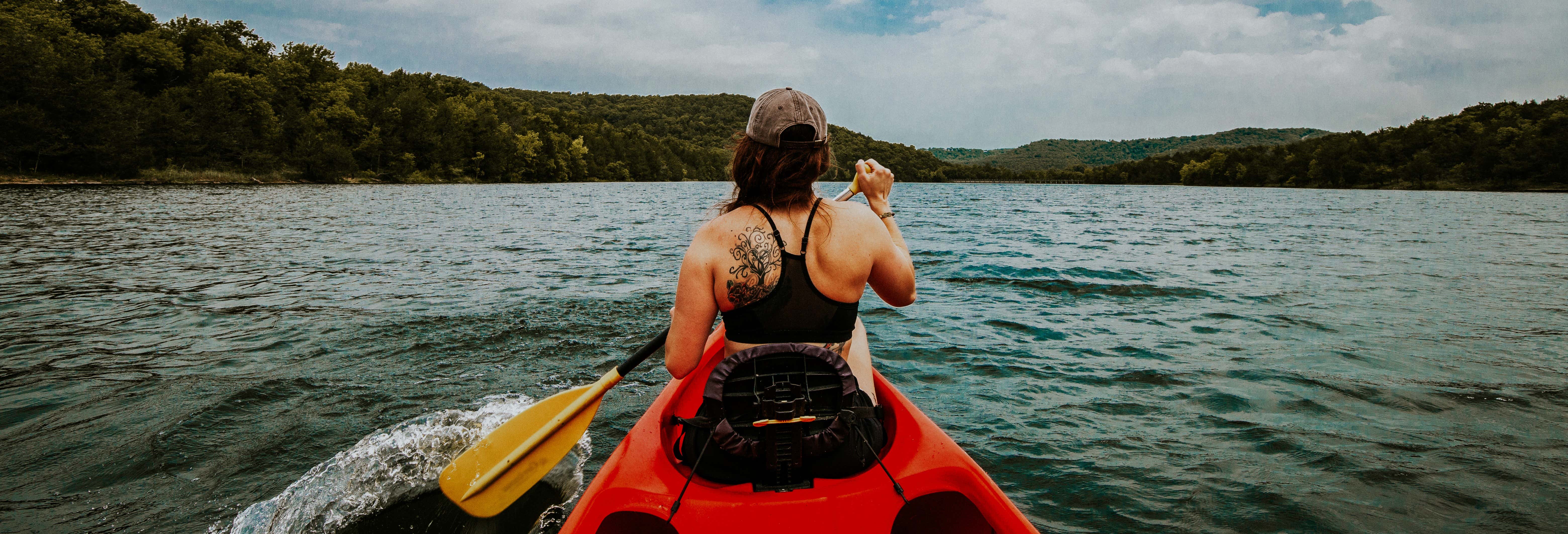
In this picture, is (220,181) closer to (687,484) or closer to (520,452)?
(520,452)

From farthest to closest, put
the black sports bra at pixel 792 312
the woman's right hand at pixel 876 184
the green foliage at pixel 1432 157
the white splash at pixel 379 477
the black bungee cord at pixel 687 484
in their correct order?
the green foliage at pixel 1432 157 → the white splash at pixel 379 477 → the woman's right hand at pixel 876 184 → the black sports bra at pixel 792 312 → the black bungee cord at pixel 687 484

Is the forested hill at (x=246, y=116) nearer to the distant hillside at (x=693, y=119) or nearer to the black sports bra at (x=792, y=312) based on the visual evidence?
the black sports bra at (x=792, y=312)

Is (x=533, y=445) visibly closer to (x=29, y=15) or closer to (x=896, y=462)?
(x=896, y=462)

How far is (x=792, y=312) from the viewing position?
248cm

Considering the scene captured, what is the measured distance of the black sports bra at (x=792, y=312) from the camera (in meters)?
2.44

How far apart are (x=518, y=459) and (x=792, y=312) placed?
1747 mm

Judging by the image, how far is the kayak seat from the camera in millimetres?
2117

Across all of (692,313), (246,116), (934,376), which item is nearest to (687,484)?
(692,313)

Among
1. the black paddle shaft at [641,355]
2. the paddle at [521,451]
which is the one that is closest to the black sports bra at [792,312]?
the paddle at [521,451]

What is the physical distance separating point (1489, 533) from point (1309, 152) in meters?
122

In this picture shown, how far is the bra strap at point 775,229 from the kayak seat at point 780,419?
376mm

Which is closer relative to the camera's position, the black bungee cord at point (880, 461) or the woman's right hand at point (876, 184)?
the black bungee cord at point (880, 461)

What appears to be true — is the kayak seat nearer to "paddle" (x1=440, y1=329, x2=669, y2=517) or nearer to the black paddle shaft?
"paddle" (x1=440, y1=329, x2=669, y2=517)

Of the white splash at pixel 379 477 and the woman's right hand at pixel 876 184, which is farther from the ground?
the woman's right hand at pixel 876 184
